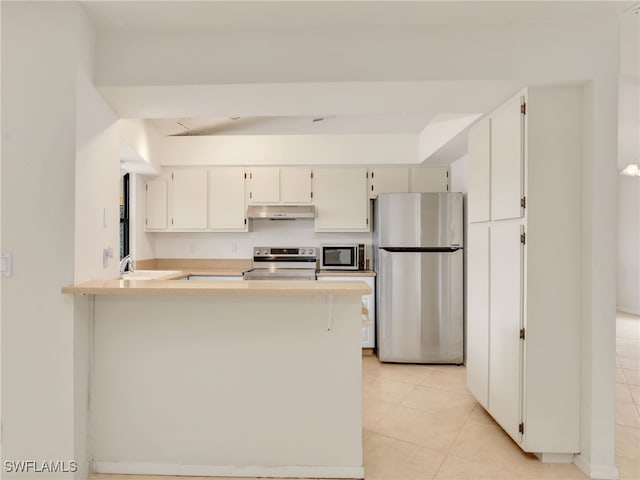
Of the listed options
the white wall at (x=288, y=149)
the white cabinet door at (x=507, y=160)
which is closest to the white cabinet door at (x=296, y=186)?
the white wall at (x=288, y=149)

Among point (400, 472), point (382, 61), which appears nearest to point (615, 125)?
point (382, 61)

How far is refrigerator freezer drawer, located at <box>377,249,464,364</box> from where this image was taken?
3.78m

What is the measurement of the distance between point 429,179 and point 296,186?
153 centimetres

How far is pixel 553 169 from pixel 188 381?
232 centimetres

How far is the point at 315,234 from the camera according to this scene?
4637 mm

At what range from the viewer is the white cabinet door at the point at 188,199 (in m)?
4.37

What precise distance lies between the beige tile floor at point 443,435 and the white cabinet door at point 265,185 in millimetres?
2185

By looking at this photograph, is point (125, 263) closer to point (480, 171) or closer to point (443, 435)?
point (443, 435)

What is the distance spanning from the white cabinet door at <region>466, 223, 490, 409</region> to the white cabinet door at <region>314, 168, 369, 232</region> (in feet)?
5.31

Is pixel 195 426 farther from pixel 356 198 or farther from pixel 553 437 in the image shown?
pixel 356 198

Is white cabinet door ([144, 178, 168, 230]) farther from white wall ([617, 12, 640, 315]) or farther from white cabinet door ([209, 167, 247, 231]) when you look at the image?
white wall ([617, 12, 640, 315])

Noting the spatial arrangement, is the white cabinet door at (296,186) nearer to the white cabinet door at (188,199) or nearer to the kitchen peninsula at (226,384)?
the white cabinet door at (188,199)

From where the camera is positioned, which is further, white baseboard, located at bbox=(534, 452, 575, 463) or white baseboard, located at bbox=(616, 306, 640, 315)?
white baseboard, located at bbox=(616, 306, 640, 315)

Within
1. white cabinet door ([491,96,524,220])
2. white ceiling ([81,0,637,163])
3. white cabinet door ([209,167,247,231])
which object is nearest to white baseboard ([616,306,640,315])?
white cabinet door ([491,96,524,220])
